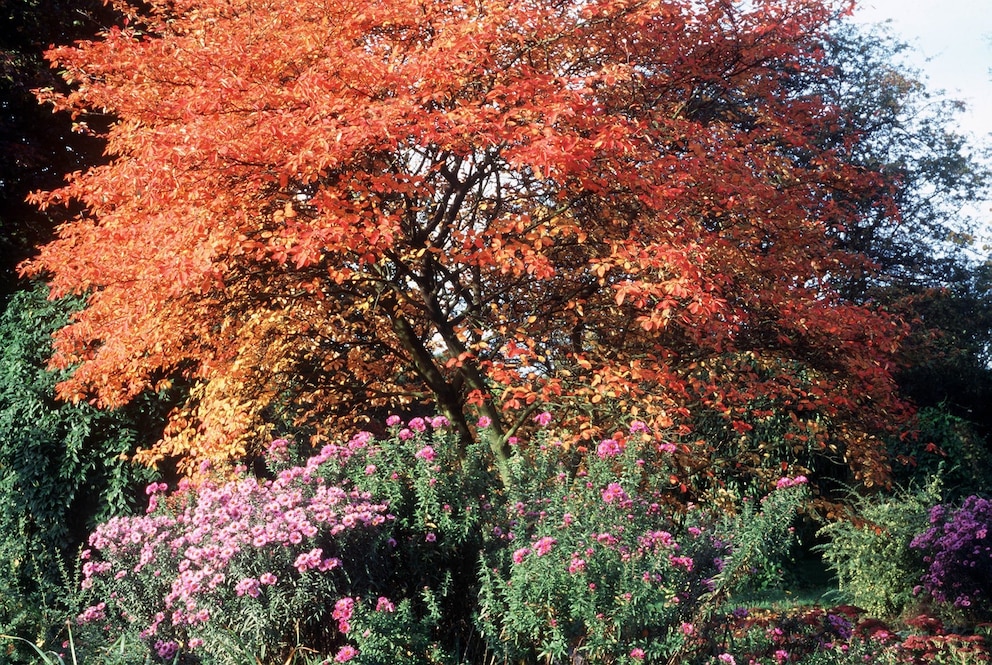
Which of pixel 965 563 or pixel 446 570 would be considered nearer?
pixel 446 570

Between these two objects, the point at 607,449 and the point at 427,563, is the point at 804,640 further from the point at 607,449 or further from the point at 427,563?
the point at 427,563

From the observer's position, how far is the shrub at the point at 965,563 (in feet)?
30.6

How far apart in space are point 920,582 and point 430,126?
7.15m

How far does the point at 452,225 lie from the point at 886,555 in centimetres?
587

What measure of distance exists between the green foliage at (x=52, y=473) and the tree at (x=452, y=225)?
0.50 m

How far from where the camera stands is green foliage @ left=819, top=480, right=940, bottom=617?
1030 cm

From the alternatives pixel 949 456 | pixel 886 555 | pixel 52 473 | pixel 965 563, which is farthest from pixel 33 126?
pixel 949 456

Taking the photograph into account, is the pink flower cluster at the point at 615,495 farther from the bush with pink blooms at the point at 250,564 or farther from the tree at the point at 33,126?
the tree at the point at 33,126

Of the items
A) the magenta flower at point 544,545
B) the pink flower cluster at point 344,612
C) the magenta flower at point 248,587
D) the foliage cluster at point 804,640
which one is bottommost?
the foliage cluster at point 804,640

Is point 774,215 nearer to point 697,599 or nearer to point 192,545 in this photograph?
point 697,599

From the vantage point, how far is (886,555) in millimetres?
10422

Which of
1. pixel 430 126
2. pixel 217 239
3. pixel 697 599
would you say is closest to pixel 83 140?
pixel 217 239

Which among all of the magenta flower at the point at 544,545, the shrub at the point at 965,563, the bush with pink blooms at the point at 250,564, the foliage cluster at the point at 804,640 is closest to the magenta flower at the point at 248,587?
the bush with pink blooms at the point at 250,564

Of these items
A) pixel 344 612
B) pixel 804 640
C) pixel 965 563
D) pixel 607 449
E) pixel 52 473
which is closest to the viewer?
pixel 344 612
